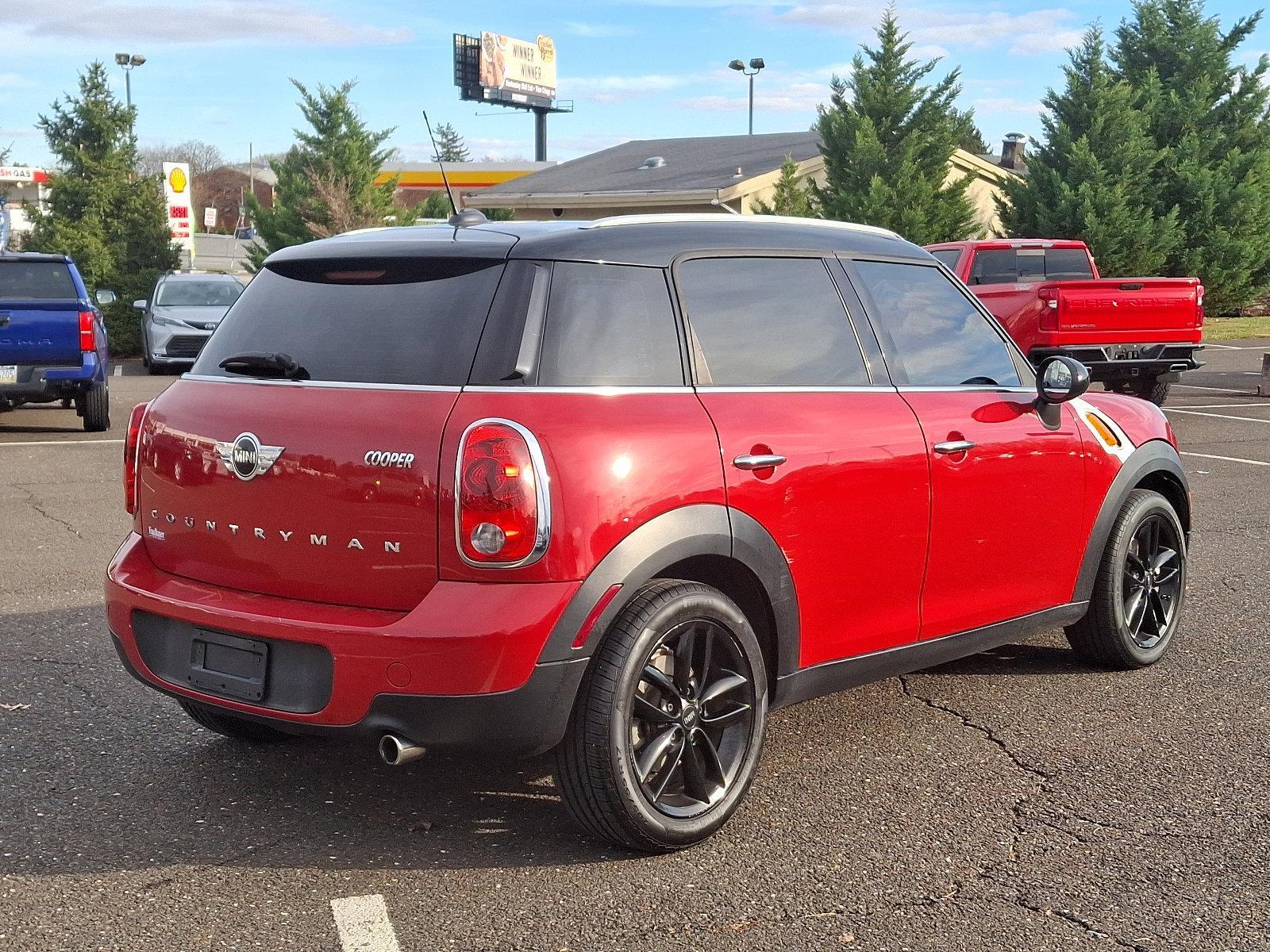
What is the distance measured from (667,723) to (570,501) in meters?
0.70

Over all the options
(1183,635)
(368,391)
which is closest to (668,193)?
(1183,635)

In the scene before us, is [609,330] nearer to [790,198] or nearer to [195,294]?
[195,294]

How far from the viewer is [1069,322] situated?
15133mm

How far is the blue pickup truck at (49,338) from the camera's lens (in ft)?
45.0

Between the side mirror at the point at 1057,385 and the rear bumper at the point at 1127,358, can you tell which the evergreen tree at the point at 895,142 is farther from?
the side mirror at the point at 1057,385

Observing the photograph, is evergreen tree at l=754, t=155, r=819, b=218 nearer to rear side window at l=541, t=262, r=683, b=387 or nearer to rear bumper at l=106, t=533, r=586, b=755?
rear side window at l=541, t=262, r=683, b=387

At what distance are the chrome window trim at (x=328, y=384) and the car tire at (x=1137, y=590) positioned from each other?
9.71 feet

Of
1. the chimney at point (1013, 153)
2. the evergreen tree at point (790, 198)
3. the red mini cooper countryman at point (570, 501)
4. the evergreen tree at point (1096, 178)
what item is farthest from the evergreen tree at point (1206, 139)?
the red mini cooper countryman at point (570, 501)

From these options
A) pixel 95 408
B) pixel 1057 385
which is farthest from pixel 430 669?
pixel 95 408

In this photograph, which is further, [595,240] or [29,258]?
[29,258]

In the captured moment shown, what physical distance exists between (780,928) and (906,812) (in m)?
0.90

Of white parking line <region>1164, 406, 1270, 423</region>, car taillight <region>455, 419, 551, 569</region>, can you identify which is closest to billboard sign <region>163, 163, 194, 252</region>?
white parking line <region>1164, 406, 1270, 423</region>

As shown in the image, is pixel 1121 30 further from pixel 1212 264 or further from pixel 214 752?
pixel 214 752

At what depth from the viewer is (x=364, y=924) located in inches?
136
